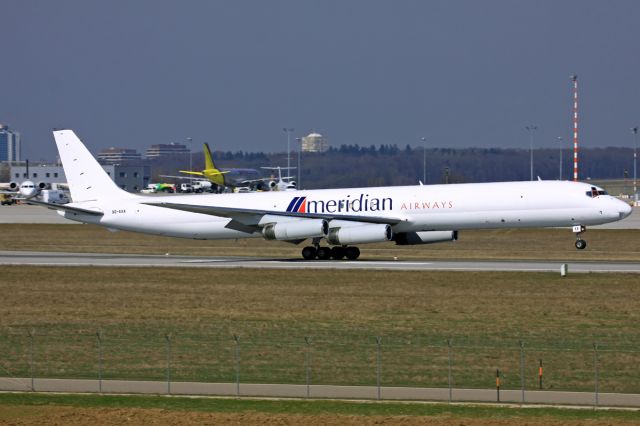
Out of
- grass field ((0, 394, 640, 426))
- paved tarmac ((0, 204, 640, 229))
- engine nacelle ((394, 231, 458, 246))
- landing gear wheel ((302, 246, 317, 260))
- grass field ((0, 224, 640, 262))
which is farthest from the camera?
paved tarmac ((0, 204, 640, 229))

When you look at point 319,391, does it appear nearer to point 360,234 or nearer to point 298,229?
point 360,234

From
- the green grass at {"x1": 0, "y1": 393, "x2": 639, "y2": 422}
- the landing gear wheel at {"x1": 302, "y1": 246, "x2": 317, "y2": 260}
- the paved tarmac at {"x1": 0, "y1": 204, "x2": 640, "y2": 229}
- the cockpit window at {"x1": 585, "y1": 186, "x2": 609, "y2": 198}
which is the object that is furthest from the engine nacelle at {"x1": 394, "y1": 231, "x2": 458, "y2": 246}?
the paved tarmac at {"x1": 0, "y1": 204, "x2": 640, "y2": 229}

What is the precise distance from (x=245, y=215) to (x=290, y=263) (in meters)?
3.79

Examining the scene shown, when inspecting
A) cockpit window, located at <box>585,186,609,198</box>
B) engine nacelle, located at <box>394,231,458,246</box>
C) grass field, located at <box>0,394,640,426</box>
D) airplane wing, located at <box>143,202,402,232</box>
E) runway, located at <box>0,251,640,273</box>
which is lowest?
grass field, located at <box>0,394,640,426</box>

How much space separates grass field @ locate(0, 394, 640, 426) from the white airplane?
3215 centimetres

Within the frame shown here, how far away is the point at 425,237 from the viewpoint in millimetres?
57562

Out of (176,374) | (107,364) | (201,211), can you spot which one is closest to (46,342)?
(107,364)

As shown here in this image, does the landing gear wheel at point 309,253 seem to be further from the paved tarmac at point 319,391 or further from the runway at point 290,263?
the paved tarmac at point 319,391

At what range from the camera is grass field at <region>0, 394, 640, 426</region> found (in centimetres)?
2186

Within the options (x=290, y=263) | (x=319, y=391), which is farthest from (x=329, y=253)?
(x=319, y=391)

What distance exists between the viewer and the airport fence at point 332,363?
25156 millimetres

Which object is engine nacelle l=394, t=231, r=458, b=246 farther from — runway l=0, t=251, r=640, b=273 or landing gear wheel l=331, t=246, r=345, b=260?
landing gear wheel l=331, t=246, r=345, b=260

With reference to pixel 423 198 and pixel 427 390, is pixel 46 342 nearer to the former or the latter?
pixel 427 390

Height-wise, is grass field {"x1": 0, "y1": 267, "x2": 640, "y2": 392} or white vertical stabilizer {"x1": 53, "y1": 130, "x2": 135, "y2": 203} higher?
white vertical stabilizer {"x1": 53, "y1": 130, "x2": 135, "y2": 203}
